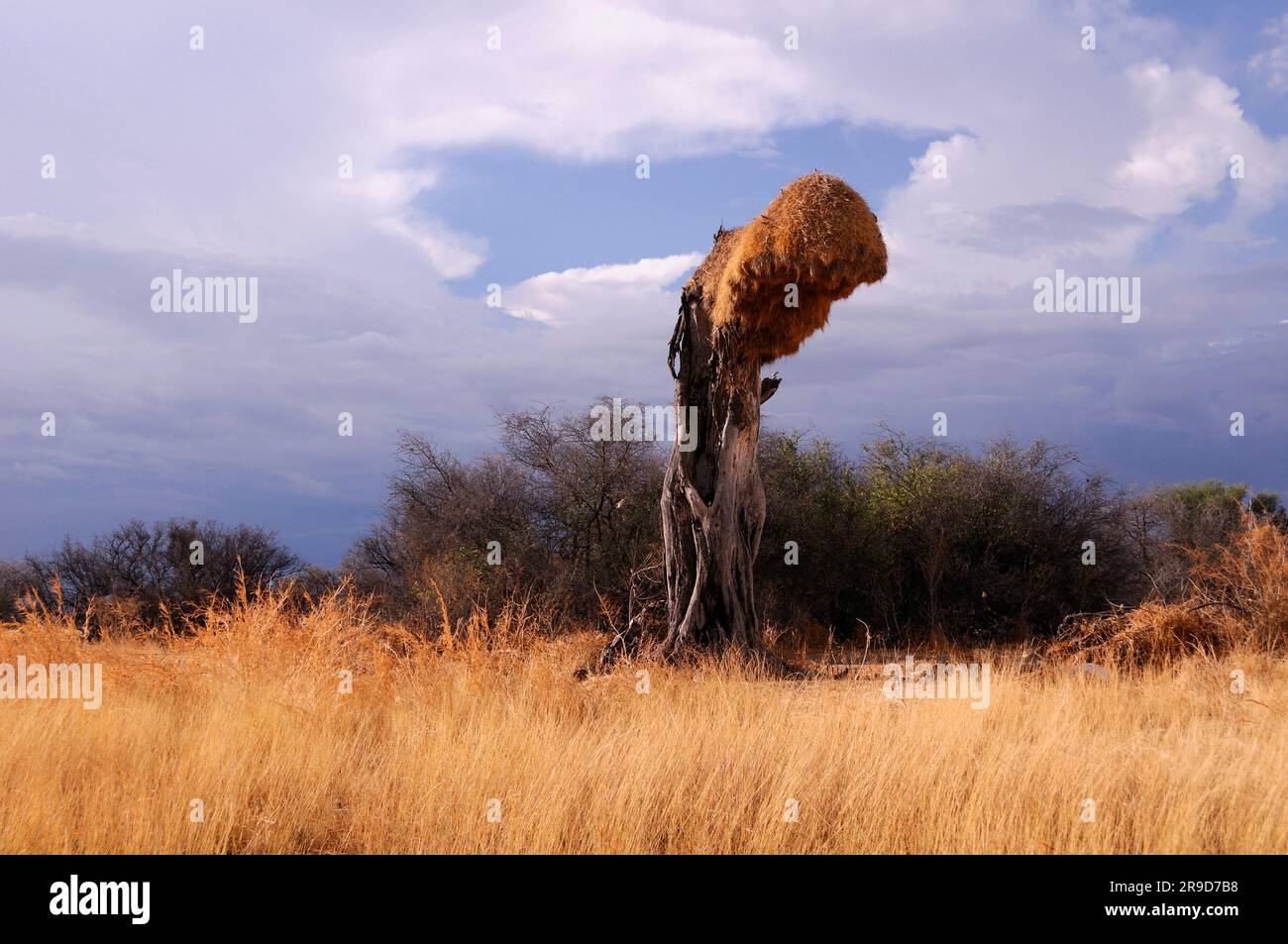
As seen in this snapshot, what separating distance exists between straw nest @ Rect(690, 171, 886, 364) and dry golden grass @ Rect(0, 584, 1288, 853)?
168 inches

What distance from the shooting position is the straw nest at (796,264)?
33.6 ft

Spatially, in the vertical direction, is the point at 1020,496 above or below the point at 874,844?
above

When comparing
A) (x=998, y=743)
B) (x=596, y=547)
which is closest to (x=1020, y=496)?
(x=596, y=547)

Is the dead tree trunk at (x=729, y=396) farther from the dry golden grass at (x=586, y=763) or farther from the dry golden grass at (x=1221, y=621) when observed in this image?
the dry golden grass at (x=1221, y=621)

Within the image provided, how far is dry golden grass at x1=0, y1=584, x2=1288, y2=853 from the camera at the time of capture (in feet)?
17.7

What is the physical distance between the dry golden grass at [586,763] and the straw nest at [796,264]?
14.0 ft

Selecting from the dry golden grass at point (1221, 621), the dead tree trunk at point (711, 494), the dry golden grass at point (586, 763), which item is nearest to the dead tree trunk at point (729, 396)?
the dead tree trunk at point (711, 494)

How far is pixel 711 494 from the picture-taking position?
38.2 feet

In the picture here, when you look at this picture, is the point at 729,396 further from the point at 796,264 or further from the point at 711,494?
the point at 796,264

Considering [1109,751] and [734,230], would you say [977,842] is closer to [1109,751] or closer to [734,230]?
[1109,751]

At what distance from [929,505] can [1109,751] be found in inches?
377

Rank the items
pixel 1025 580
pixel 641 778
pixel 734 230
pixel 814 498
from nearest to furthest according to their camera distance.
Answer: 1. pixel 641 778
2. pixel 734 230
3. pixel 1025 580
4. pixel 814 498

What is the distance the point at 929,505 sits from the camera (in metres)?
15.7

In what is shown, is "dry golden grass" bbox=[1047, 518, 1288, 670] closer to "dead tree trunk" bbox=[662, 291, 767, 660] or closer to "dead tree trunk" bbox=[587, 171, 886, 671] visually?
"dead tree trunk" bbox=[662, 291, 767, 660]
